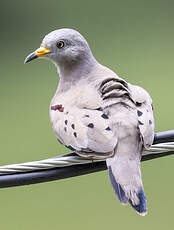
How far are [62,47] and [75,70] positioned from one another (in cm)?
14

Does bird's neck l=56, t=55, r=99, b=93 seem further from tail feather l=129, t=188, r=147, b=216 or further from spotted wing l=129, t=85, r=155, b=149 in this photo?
tail feather l=129, t=188, r=147, b=216

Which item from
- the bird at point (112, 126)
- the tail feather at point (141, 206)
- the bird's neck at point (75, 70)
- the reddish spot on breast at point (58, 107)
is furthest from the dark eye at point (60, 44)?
the tail feather at point (141, 206)

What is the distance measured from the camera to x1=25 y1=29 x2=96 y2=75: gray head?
4.17 meters

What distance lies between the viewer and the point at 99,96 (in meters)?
3.71

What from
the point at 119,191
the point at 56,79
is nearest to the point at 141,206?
the point at 119,191

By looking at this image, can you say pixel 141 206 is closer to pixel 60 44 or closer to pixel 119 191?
pixel 119 191

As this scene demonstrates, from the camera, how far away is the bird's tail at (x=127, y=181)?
133 inches

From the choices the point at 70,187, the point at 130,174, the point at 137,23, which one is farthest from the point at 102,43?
the point at 130,174

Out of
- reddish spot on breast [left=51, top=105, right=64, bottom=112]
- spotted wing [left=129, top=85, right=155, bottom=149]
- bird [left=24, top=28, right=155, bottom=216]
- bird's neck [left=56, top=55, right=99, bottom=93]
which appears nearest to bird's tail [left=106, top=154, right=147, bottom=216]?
bird [left=24, top=28, right=155, bottom=216]

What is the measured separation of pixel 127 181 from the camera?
11.1 ft

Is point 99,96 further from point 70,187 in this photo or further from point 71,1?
point 71,1

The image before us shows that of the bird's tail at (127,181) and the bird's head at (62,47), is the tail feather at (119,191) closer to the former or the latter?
the bird's tail at (127,181)

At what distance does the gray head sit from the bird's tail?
93cm

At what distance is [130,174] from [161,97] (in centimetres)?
265
